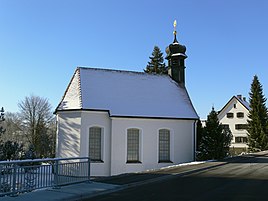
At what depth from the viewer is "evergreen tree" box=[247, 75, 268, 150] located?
44.1 meters

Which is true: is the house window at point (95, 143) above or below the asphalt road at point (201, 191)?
above

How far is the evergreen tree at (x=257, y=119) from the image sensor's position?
44062mm

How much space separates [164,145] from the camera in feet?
80.1

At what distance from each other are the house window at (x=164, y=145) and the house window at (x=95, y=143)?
194 inches

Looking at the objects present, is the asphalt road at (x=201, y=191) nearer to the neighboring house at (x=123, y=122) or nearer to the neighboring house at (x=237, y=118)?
the neighboring house at (x=123, y=122)

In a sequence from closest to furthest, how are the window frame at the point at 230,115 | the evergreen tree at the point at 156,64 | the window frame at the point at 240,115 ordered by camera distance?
the evergreen tree at the point at 156,64 → the window frame at the point at 240,115 → the window frame at the point at 230,115

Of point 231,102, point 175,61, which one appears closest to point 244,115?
point 231,102

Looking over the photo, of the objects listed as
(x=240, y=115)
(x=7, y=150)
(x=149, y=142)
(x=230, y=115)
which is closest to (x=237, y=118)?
(x=240, y=115)

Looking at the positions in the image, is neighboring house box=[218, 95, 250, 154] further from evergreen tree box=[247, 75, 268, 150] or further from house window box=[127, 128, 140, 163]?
house window box=[127, 128, 140, 163]

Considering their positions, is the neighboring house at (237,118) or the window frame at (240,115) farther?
the window frame at (240,115)

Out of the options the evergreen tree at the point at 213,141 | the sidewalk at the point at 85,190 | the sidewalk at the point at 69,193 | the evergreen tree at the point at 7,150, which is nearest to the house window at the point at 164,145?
the evergreen tree at the point at 213,141

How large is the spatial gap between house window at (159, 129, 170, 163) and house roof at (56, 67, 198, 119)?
4.49ft

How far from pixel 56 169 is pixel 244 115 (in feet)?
170

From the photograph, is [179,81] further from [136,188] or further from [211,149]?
[136,188]
